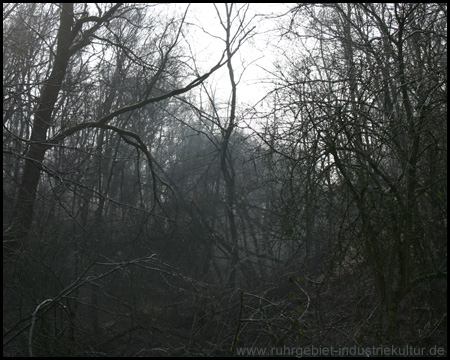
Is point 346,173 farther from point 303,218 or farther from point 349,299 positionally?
point 349,299

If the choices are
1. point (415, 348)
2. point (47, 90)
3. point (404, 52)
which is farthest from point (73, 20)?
point (415, 348)

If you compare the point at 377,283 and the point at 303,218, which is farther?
the point at 303,218

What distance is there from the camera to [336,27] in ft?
31.1

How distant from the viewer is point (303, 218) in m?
5.16

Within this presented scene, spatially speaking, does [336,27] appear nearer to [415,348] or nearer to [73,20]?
[73,20]

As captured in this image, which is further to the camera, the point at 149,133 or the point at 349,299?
the point at 149,133

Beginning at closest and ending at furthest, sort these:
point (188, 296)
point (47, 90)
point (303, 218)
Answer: point (303, 218) < point (47, 90) < point (188, 296)

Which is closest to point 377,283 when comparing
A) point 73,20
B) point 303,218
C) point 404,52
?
point 303,218

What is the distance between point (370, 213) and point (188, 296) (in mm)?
6383

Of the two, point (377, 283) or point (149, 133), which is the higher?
point (149, 133)

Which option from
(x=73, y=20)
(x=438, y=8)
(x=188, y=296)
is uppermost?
(x=73, y=20)

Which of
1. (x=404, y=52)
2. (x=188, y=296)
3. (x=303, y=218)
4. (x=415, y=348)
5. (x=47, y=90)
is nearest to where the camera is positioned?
(x=415, y=348)

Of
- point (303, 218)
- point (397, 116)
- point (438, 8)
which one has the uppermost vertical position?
point (438, 8)

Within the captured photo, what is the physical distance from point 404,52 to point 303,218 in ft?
7.45
